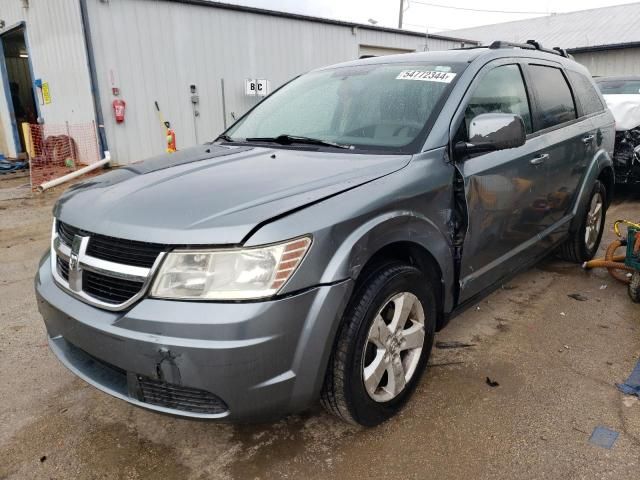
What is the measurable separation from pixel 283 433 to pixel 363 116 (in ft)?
5.53

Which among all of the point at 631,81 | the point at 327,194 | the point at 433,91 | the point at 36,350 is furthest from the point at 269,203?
the point at 631,81

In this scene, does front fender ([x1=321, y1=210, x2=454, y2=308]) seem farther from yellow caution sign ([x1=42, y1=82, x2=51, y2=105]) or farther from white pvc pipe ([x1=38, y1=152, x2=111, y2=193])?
yellow caution sign ([x1=42, y1=82, x2=51, y2=105])

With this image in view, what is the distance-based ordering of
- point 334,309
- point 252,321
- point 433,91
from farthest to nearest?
point 433,91, point 334,309, point 252,321

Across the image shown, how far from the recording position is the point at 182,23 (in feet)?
33.5

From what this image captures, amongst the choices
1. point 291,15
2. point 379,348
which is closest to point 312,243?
point 379,348

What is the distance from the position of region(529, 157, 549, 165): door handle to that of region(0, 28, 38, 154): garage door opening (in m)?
12.6

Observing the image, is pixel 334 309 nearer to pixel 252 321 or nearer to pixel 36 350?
pixel 252 321

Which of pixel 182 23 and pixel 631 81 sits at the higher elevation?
pixel 182 23

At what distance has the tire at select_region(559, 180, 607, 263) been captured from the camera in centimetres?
413

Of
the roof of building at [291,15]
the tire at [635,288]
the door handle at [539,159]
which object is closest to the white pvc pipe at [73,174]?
the roof of building at [291,15]

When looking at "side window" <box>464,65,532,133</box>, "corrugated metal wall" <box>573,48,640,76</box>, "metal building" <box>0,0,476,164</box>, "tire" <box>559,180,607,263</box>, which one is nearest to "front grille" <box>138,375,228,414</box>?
"side window" <box>464,65,532,133</box>

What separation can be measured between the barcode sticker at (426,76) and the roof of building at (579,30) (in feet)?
77.9

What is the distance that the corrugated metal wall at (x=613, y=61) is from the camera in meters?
21.9

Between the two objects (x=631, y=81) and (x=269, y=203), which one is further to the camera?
(x=631, y=81)
